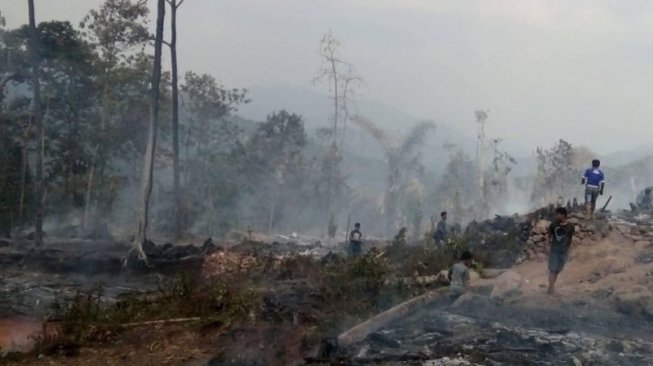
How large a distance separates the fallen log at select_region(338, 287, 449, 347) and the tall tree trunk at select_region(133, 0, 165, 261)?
9.33 meters

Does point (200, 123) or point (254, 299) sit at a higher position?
point (200, 123)

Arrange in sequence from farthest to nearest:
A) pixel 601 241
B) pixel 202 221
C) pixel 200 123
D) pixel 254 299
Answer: pixel 200 123 → pixel 202 221 → pixel 601 241 → pixel 254 299

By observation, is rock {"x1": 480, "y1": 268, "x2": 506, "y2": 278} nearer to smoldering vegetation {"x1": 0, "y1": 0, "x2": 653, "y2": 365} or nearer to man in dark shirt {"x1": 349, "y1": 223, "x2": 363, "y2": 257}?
smoldering vegetation {"x1": 0, "y1": 0, "x2": 653, "y2": 365}

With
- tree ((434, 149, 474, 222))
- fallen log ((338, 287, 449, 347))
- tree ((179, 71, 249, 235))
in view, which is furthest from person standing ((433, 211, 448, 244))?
tree ((434, 149, 474, 222))

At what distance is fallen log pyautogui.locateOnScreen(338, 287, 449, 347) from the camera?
923 cm

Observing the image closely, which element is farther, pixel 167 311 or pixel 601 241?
pixel 601 241

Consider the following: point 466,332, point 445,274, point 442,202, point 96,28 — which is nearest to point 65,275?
point 445,274

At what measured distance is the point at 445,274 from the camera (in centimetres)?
1356

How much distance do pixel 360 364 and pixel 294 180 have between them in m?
35.6

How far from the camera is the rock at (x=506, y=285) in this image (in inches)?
490

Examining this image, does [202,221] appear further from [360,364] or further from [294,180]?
[360,364]

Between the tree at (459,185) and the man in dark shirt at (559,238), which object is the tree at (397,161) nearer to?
the tree at (459,185)

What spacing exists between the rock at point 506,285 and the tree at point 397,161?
1254 inches

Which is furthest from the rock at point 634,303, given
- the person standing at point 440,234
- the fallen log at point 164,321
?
the person standing at point 440,234
